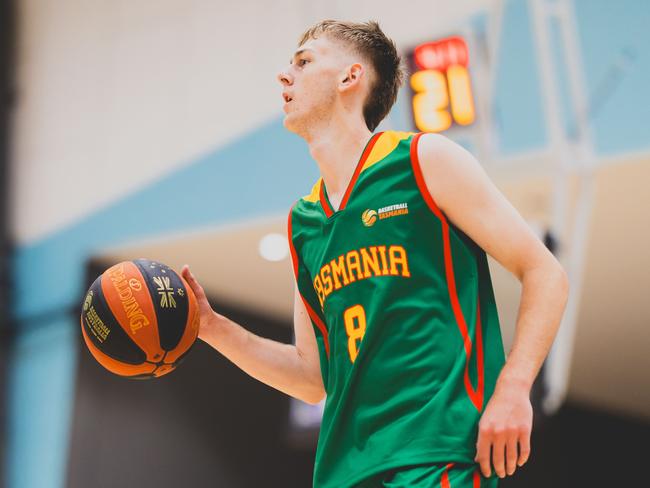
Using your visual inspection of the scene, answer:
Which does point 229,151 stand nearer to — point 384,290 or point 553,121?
point 553,121

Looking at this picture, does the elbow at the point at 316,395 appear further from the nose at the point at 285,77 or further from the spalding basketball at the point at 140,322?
the nose at the point at 285,77

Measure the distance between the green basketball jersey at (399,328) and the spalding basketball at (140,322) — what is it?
394mm

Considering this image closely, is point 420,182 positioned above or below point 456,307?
above

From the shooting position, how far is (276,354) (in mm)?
2344

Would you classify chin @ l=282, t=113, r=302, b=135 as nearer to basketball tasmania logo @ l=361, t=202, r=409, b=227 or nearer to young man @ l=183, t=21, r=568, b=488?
young man @ l=183, t=21, r=568, b=488

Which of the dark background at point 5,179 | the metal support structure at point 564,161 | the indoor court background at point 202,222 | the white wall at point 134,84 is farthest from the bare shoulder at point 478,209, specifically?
the dark background at point 5,179

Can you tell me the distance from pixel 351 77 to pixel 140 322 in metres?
0.83

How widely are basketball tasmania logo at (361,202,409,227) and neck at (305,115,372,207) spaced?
0.16m

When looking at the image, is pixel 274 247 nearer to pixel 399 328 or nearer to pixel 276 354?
pixel 276 354

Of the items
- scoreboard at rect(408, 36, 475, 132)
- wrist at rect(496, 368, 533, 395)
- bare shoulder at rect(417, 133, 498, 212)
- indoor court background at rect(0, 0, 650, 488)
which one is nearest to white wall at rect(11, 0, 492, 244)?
indoor court background at rect(0, 0, 650, 488)

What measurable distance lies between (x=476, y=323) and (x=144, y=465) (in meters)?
7.15

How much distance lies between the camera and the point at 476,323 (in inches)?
75.7

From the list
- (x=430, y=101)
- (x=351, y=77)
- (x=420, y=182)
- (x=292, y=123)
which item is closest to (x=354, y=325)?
(x=420, y=182)

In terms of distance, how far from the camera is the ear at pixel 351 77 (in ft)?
7.52
